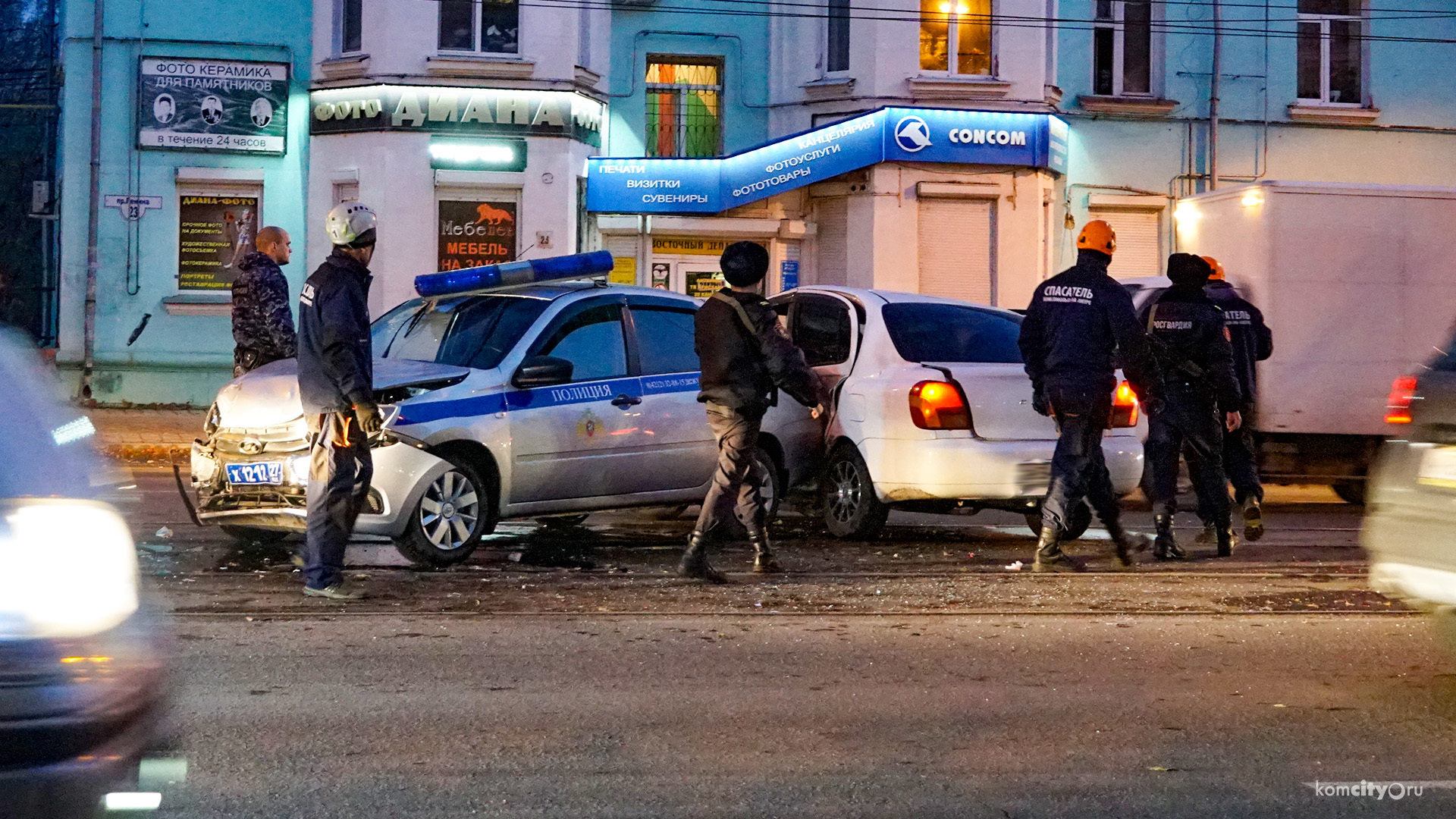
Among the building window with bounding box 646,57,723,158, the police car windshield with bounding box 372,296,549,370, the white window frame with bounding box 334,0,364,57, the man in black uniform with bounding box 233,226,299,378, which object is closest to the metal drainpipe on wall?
the white window frame with bounding box 334,0,364,57

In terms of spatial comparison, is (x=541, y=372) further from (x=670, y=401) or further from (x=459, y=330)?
(x=670, y=401)

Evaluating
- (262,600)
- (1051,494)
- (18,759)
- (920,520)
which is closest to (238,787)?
(18,759)

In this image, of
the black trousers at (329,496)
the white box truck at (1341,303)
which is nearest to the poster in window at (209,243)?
the white box truck at (1341,303)

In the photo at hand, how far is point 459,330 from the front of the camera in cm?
894

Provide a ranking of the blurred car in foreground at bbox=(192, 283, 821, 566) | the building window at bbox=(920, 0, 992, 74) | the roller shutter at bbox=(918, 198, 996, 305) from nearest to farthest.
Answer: the blurred car in foreground at bbox=(192, 283, 821, 566)
the roller shutter at bbox=(918, 198, 996, 305)
the building window at bbox=(920, 0, 992, 74)

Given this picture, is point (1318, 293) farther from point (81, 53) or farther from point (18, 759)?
point (81, 53)

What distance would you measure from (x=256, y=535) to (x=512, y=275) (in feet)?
6.96

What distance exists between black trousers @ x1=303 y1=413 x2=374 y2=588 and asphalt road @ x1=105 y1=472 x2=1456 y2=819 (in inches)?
8.5

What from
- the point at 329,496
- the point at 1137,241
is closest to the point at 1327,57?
the point at 1137,241

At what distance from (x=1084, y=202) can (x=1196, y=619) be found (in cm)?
1565

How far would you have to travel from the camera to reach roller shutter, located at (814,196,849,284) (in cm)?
2109

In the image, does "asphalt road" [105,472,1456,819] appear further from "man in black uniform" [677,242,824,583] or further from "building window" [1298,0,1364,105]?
"building window" [1298,0,1364,105]

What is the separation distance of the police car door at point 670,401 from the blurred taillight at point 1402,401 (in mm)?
4142

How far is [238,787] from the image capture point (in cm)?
424
